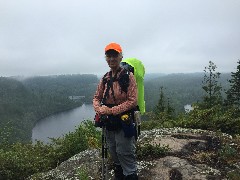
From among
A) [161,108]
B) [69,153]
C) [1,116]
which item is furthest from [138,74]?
[1,116]

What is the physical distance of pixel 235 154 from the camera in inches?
341

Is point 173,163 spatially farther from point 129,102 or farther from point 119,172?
point 129,102

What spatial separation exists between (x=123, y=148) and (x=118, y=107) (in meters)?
0.89

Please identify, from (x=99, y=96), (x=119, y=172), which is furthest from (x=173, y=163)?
(x=99, y=96)

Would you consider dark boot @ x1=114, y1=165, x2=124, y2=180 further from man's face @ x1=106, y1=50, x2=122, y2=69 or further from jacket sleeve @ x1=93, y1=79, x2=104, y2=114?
man's face @ x1=106, y1=50, x2=122, y2=69

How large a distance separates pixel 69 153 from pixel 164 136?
3.55 meters

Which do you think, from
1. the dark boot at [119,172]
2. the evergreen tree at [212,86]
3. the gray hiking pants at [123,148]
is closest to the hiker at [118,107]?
the gray hiking pants at [123,148]

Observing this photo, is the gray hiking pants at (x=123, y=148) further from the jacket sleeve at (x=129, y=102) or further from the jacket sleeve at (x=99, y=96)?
the jacket sleeve at (x=99, y=96)

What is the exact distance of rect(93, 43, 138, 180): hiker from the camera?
6.22 metres

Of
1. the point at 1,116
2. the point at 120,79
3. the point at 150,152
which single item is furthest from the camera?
the point at 1,116

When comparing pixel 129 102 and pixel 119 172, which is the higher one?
pixel 129 102

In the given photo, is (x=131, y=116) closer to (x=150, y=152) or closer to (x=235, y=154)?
(x=150, y=152)

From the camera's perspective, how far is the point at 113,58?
637 centimetres

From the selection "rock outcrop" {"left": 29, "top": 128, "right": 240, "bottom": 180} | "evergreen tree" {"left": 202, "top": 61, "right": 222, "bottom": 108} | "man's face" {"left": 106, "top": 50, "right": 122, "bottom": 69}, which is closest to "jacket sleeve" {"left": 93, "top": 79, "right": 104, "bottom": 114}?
"man's face" {"left": 106, "top": 50, "right": 122, "bottom": 69}
